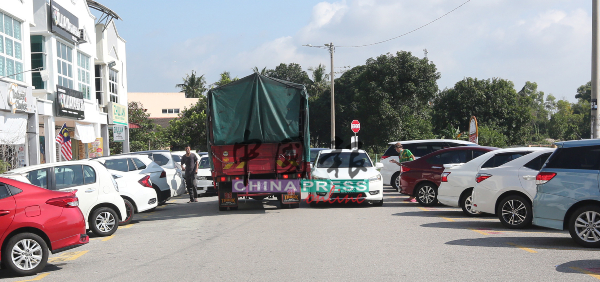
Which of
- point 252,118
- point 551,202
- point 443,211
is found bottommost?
point 443,211

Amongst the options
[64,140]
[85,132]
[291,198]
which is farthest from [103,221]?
[85,132]

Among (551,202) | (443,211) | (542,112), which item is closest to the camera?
(551,202)

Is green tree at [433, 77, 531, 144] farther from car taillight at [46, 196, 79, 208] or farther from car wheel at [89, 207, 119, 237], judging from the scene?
car taillight at [46, 196, 79, 208]

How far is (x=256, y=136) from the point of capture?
14562mm

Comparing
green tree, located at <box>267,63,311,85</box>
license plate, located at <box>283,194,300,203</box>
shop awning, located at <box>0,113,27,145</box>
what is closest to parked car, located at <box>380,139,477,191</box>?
license plate, located at <box>283,194,300,203</box>

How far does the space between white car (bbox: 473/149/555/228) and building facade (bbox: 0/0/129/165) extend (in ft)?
57.8

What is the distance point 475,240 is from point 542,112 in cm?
10281

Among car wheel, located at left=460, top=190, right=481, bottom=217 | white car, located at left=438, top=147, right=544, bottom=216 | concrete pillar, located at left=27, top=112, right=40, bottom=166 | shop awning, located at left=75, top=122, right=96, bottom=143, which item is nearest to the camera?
white car, located at left=438, top=147, right=544, bottom=216

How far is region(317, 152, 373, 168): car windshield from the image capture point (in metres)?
16.0

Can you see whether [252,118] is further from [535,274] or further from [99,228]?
[535,274]

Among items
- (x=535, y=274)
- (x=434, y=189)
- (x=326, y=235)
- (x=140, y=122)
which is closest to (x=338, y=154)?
(x=434, y=189)

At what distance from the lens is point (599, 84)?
Answer: 14.9 metres

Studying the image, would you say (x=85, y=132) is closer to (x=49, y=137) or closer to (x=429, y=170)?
(x=49, y=137)

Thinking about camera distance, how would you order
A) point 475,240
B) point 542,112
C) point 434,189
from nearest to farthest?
point 475,240 → point 434,189 → point 542,112
